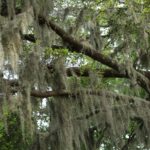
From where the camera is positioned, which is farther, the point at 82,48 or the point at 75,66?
the point at 75,66

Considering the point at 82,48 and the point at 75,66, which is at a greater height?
the point at 82,48

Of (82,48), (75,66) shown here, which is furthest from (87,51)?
(75,66)

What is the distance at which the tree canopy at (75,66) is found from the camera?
520 centimetres

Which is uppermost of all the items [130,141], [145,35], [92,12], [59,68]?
[92,12]

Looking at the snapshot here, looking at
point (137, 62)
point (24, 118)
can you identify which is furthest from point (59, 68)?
point (137, 62)

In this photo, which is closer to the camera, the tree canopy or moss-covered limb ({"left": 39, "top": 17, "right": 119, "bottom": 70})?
the tree canopy

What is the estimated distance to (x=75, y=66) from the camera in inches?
245

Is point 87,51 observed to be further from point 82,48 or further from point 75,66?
point 75,66

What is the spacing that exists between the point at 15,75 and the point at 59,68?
726mm

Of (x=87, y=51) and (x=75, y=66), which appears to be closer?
(x=87, y=51)

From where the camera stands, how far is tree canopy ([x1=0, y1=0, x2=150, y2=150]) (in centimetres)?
520

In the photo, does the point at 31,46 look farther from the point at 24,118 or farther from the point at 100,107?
the point at 100,107

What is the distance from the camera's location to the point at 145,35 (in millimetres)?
5980

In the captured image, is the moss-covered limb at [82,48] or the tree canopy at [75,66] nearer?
the tree canopy at [75,66]
